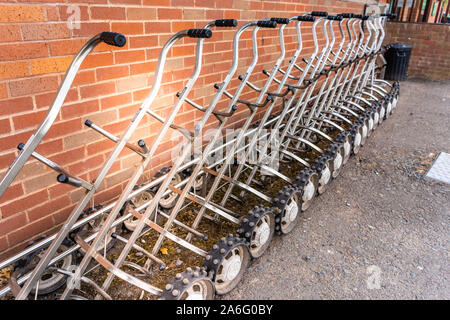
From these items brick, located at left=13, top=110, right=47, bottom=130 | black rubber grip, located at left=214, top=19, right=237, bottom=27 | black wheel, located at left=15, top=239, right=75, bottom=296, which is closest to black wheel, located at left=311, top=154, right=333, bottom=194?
black rubber grip, located at left=214, top=19, right=237, bottom=27

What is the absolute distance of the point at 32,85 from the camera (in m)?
2.14

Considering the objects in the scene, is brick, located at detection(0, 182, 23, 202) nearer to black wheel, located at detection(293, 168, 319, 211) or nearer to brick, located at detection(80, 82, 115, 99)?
brick, located at detection(80, 82, 115, 99)

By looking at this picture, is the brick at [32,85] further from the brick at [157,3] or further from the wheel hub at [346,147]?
the wheel hub at [346,147]

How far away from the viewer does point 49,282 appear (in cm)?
230

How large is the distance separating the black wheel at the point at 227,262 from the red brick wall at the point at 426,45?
1007 cm

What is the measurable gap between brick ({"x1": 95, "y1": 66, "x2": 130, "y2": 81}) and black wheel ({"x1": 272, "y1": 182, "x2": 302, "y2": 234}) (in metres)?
1.56

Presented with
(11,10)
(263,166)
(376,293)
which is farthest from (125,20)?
(376,293)

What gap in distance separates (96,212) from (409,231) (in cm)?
264

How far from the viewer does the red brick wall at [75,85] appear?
207cm

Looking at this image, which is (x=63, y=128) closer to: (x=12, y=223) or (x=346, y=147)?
(x=12, y=223)

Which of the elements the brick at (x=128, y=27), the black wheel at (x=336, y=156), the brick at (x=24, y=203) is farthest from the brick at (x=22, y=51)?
the black wheel at (x=336, y=156)

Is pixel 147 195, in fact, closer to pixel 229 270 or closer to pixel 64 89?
pixel 229 270

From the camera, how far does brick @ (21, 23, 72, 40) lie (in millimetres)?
2039

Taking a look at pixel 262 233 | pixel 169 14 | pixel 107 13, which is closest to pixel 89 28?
pixel 107 13
